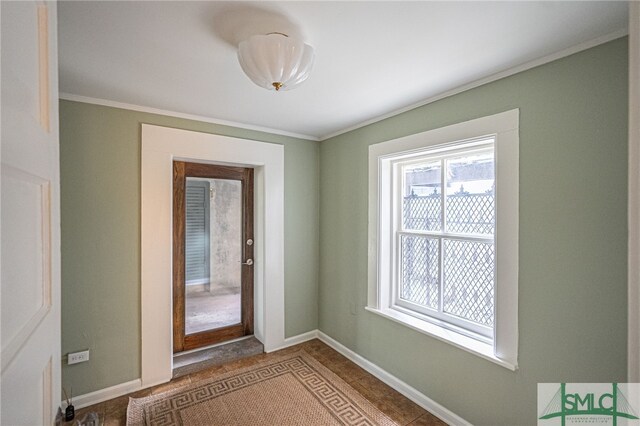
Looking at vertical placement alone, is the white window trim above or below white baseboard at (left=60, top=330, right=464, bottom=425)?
above

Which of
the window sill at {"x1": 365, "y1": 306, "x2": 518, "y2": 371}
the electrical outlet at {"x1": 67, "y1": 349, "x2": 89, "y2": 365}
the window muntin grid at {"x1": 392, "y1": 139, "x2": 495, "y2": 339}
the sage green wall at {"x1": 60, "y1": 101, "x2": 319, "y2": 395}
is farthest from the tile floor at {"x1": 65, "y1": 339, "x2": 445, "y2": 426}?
the window muntin grid at {"x1": 392, "y1": 139, "x2": 495, "y2": 339}

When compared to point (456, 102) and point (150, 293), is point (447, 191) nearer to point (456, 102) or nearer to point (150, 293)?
point (456, 102)

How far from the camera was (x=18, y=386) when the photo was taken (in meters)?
0.50

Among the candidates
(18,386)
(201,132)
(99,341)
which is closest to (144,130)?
(201,132)

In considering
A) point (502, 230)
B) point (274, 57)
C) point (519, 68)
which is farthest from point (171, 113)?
point (502, 230)

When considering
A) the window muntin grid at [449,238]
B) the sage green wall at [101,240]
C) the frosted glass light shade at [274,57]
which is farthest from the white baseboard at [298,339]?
the frosted glass light shade at [274,57]

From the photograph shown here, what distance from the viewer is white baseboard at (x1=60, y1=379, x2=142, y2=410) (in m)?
2.20

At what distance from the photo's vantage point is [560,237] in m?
1.55

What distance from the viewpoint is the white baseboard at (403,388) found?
2037mm

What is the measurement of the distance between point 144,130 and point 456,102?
2481 mm

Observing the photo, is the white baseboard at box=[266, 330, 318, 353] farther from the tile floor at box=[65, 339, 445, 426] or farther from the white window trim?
the white window trim

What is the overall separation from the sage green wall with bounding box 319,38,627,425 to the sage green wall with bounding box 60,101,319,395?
243cm

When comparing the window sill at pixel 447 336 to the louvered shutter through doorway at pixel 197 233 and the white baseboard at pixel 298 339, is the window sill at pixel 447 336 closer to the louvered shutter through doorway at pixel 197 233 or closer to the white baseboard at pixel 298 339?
the white baseboard at pixel 298 339

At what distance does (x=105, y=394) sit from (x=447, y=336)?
2.71 m
